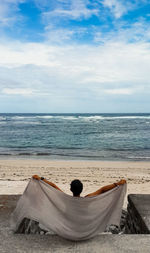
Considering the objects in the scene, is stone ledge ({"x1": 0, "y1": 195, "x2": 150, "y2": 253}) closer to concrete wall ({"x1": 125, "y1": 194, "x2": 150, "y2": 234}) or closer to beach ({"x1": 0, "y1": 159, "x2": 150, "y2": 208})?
concrete wall ({"x1": 125, "y1": 194, "x2": 150, "y2": 234})

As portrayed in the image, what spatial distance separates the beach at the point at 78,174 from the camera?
8.76 meters

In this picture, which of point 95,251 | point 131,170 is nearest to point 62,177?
point 131,170

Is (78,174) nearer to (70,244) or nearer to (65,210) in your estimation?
(65,210)

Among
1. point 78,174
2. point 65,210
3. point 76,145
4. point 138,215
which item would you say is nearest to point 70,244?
point 65,210

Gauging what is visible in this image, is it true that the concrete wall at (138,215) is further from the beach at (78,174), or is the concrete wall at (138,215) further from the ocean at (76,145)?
the ocean at (76,145)

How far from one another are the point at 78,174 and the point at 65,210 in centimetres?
826

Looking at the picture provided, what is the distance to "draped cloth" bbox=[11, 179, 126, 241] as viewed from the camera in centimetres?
296

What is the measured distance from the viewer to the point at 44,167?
41.7ft

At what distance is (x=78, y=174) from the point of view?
1118 cm

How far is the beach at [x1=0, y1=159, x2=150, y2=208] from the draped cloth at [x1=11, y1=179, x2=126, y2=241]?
201 inches

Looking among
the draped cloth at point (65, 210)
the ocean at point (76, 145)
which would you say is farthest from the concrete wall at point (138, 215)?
the ocean at point (76, 145)

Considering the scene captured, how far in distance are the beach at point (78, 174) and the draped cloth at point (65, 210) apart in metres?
5.09

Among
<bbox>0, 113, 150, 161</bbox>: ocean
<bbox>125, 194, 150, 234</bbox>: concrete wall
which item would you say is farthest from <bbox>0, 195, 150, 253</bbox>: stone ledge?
<bbox>0, 113, 150, 161</bbox>: ocean

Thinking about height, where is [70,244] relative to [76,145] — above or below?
above
